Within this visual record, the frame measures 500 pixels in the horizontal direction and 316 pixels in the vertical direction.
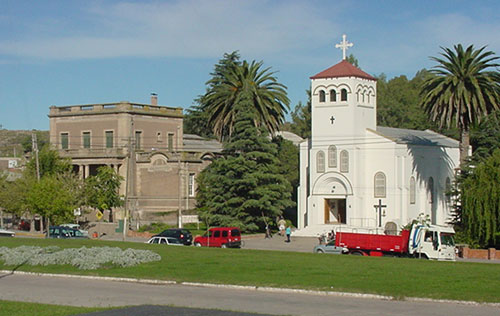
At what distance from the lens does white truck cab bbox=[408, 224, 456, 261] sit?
41219mm

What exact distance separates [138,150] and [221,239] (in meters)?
28.3

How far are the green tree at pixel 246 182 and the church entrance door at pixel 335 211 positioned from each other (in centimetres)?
473

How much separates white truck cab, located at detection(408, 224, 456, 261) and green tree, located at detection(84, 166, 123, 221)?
1410 inches

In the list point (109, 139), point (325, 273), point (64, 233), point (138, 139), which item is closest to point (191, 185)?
point (138, 139)

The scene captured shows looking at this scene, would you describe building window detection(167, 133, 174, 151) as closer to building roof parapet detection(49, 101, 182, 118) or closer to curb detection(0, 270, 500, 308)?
building roof parapet detection(49, 101, 182, 118)

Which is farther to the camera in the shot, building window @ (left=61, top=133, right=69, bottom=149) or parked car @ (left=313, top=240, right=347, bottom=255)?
building window @ (left=61, top=133, right=69, bottom=149)

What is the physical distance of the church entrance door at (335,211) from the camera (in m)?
67.6

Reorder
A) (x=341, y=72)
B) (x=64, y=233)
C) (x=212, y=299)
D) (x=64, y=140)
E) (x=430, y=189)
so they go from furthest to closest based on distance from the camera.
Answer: (x=64, y=140) < (x=430, y=189) < (x=341, y=72) < (x=64, y=233) < (x=212, y=299)

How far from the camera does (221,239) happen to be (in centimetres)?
5047

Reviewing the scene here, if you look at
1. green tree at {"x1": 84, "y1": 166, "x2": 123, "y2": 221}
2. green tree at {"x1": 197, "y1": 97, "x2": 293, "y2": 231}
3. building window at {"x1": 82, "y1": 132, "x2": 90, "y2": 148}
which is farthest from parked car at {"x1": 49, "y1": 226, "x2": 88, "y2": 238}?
building window at {"x1": 82, "y1": 132, "x2": 90, "y2": 148}

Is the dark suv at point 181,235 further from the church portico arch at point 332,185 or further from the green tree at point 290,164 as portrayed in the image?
the green tree at point 290,164

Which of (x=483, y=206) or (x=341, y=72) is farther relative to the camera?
(x=341, y=72)

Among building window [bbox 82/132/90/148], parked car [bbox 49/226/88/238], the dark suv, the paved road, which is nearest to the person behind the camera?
the paved road

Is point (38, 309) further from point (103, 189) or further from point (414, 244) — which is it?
point (103, 189)
